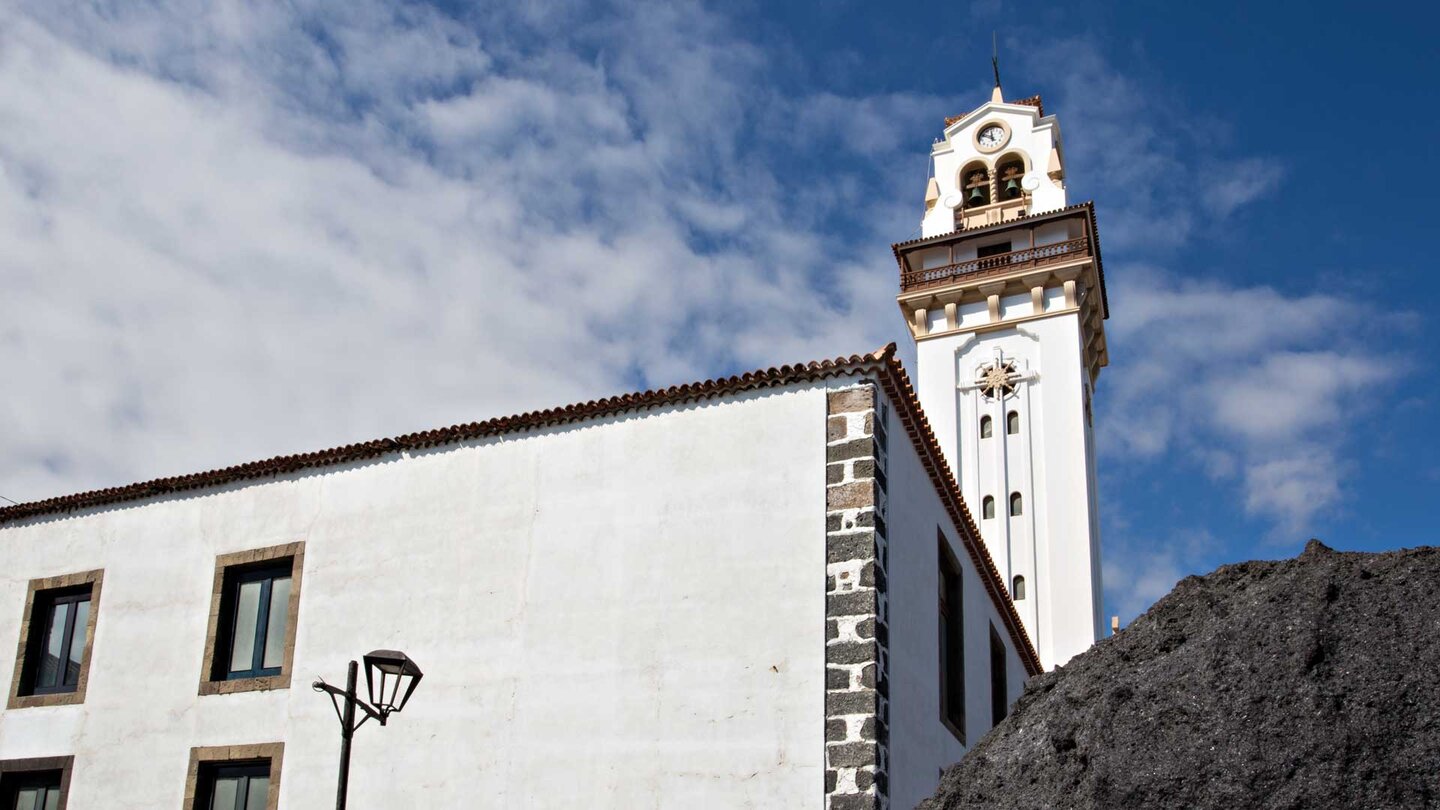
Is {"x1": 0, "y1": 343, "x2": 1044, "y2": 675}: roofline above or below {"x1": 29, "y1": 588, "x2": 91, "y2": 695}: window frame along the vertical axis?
above

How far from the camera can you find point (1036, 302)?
27.9 metres

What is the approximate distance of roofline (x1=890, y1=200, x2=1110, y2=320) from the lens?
27639mm

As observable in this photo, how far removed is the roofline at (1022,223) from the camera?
90.7 feet

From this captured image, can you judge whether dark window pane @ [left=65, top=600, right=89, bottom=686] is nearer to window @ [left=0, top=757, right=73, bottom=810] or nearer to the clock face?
window @ [left=0, top=757, right=73, bottom=810]

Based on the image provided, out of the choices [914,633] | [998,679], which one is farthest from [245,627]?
[998,679]

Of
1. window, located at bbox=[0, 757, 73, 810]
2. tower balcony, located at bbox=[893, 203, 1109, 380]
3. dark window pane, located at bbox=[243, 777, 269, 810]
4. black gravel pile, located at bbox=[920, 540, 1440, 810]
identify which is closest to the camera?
black gravel pile, located at bbox=[920, 540, 1440, 810]

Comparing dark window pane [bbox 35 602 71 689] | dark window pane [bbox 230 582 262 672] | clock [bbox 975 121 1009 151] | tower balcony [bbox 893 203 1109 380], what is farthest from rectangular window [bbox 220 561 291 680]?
clock [bbox 975 121 1009 151]

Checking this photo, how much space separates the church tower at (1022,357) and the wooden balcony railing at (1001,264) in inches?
1.1

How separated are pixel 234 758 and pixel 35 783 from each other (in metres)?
A: 2.82

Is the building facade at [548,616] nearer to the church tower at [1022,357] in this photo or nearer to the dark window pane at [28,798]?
the dark window pane at [28,798]

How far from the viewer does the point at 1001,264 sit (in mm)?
28516

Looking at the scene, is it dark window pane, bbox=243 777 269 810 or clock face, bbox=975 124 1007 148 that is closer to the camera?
dark window pane, bbox=243 777 269 810

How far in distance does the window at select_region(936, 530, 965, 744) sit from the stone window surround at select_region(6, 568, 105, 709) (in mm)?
8542

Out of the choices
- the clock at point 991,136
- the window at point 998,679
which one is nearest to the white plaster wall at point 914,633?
the window at point 998,679
